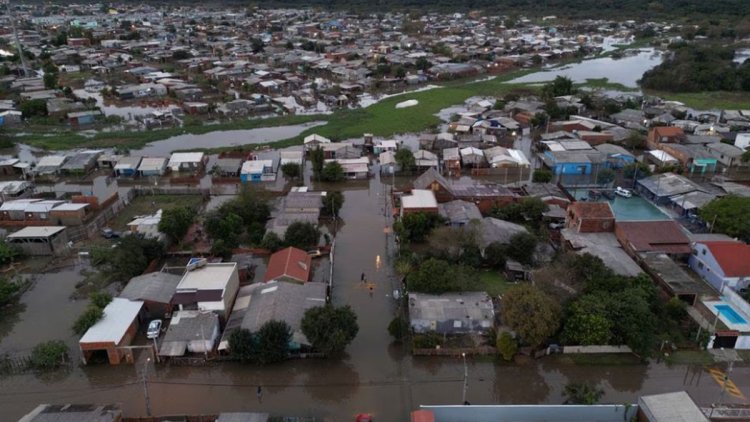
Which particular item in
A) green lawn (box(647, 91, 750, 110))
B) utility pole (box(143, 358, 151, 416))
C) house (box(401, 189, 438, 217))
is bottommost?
utility pole (box(143, 358, 151, 416))

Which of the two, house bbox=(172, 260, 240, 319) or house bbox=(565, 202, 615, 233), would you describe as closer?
house bbox=(172, 260, 240, 319)

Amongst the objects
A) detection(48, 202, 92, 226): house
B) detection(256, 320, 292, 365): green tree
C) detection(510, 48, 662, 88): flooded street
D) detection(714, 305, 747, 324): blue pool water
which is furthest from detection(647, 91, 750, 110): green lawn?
detection(48, 202, 92, 226): house

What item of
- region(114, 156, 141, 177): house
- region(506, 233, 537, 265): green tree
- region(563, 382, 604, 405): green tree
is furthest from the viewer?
region(114, 156, 141, 177): house

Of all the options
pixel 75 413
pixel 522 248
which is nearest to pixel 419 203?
pixel 522 248

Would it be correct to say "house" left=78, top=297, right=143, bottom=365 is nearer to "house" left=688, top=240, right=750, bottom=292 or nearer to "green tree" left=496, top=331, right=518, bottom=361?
"green tree" left=496, top=331, right=518, bottom=361

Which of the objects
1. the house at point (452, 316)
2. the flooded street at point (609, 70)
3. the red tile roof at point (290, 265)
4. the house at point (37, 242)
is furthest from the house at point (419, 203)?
the flooded street at point (609, 70)

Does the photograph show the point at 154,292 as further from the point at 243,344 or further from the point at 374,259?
the point at 374,259

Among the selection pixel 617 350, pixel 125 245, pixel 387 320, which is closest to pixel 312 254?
pixel 387 320

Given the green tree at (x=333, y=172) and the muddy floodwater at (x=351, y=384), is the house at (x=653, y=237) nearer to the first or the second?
the muddy floodwater at (x=351, y=384)
